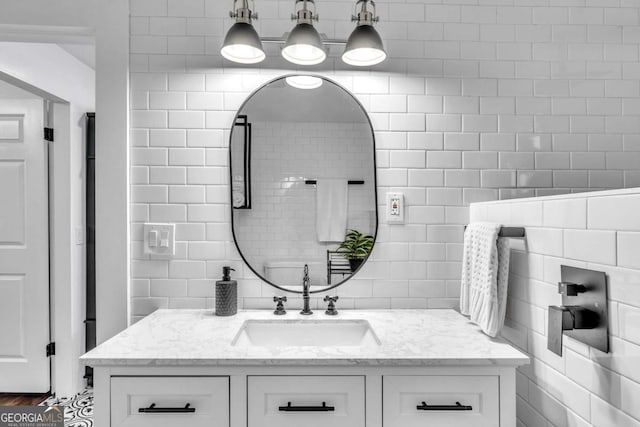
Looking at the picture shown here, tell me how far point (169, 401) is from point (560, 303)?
1233 mm

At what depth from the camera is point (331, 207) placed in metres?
1.72

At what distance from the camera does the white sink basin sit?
1546mm

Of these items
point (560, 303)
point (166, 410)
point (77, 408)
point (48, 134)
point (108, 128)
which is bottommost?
point (77, 408)

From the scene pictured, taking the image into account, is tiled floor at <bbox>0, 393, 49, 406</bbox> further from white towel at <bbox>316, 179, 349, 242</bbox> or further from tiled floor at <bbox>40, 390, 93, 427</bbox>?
white towel at <bbox>316, 179, 349, 242</bbox>

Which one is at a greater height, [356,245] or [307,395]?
[356,245]

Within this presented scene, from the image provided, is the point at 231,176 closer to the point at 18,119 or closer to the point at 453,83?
the point at 453,83

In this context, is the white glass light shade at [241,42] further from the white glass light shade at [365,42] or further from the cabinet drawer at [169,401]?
the cabinet drawer at [169,401]

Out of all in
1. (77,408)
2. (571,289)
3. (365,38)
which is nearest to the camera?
(571,289)

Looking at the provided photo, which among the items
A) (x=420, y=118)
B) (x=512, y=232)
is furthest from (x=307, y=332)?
(x=420, y=118)

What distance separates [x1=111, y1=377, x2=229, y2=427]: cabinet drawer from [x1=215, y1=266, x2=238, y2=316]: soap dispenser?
450mm

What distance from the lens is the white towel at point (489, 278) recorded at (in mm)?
1327

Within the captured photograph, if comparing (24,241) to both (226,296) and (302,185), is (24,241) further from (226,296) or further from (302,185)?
(302,185)

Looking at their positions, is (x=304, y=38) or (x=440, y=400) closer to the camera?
(x=440, y=400)

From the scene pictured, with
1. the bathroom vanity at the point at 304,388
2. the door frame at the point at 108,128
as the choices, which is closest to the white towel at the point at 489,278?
the bathroom vanity at the point at 304,388
